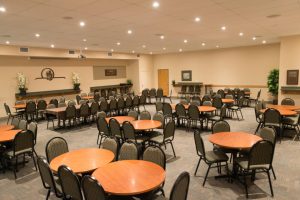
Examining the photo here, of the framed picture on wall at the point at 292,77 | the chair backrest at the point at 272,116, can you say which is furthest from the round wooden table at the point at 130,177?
the framed picture on wall at the point at 292,77

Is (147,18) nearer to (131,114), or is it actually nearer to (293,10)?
(131,114)

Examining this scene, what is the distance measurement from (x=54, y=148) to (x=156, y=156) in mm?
1914

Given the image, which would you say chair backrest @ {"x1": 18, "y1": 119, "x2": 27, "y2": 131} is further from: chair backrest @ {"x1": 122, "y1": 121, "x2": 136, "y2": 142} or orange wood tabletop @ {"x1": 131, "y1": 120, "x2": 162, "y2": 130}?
orange wood tabletop @ {"x1": 131, "y1": 120, "x2": 162, "y2": 130}

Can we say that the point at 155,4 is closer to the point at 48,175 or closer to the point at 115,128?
the point at 115,128

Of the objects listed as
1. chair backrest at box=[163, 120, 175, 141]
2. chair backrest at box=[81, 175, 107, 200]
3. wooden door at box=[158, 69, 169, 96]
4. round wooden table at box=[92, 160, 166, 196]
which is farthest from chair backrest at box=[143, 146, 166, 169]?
wooden door at box=[158, 69, 169, 96]

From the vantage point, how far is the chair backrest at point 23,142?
458 cm

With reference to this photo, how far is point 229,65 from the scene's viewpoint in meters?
14.9

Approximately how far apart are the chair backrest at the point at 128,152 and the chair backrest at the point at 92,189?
1120 millimetres

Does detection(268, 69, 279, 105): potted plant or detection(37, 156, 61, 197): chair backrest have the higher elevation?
detection(268, 69, 279, 105): potted plant

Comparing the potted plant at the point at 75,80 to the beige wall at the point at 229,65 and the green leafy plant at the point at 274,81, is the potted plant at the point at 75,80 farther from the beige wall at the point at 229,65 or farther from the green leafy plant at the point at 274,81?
the green leafy plant at the point at 274,81

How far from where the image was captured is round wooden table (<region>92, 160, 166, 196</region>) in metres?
2.58

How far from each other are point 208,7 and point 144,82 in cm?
1297

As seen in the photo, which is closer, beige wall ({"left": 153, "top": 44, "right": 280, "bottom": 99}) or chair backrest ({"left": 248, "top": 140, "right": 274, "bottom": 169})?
chair backrest ({"left": 248, "top": 140, "right": 274, "bottom": 169})

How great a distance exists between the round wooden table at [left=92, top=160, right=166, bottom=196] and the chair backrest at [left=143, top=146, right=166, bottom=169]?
0.49ft
